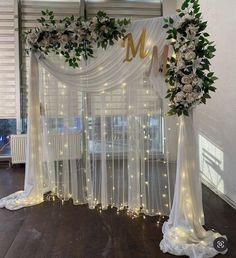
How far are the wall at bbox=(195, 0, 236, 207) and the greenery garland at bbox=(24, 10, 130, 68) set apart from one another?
1334mm

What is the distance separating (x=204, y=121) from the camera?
175 inches

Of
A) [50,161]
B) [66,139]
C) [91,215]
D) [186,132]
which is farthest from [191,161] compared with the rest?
[50,161]

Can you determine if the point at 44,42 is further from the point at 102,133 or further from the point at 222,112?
the point at 222,112

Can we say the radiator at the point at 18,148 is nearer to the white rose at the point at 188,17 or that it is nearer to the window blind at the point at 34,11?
the window blind at the point at 34,11

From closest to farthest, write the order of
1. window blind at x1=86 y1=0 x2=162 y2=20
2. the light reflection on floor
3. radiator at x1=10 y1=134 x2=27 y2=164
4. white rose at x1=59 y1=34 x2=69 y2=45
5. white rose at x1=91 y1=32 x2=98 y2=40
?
white rose at x1=91 y1=32 x2=98 y2=40
white rose at x1=59 y1=34 x2=69 y2=45
the light reflection on floor
radiator at x1=10 y1=134 x2=27 y2=164
window blind at x1=86 y1=0 x2=162 y2=20

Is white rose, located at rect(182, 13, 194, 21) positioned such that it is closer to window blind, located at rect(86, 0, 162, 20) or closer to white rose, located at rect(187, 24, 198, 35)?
white rose, located at rect(187, 24, 198, 35)

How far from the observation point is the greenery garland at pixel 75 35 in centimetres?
312

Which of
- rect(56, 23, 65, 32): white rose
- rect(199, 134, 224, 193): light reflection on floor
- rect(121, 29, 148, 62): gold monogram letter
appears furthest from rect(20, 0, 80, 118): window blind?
rect(199, 134, 224, 193): light reflection on floor

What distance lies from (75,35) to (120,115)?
103 centimetres

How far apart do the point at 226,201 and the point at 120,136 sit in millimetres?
1640

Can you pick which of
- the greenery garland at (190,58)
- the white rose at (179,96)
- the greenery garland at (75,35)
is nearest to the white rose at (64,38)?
the greenery garland at (75,35)

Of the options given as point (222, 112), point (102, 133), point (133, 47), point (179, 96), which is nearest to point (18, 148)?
point (102, 133)

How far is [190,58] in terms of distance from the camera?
8.20 feet

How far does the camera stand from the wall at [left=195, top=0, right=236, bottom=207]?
3521 mm
